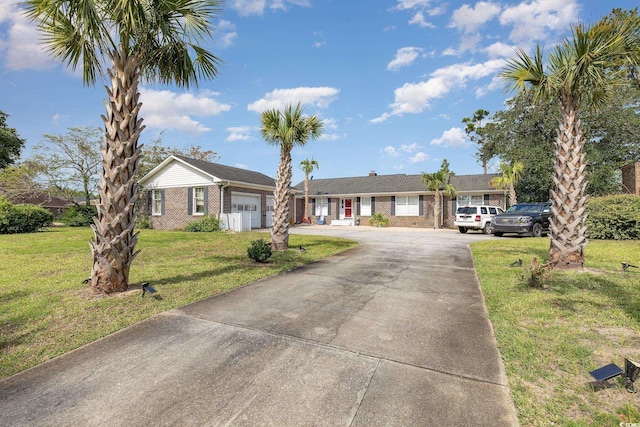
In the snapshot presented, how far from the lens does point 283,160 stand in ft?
37.3

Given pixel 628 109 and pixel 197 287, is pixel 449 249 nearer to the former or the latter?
pixel 197 287

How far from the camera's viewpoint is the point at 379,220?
27.9 metres

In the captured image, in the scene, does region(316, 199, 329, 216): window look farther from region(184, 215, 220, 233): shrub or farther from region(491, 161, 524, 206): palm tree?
region(491, 161, 524, 206): palm tree

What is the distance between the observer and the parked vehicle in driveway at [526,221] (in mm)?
15727

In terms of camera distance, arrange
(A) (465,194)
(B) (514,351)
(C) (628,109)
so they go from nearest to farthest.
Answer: (B) (514,351), (C) (628,109), (A) (465,194)

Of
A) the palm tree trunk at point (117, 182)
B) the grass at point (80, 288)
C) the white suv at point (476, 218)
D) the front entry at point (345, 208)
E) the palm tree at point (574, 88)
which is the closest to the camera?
the grass at point (80, 288)

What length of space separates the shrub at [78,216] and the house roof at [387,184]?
19185mm

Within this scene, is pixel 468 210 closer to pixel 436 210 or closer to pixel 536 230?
pixel 536 230

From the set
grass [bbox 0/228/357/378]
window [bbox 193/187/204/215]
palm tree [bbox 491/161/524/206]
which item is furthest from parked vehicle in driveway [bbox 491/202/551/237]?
window [bbox 193/187/204/215]

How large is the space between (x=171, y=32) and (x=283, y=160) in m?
5.82

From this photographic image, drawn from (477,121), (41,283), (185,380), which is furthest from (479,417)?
(477,121)

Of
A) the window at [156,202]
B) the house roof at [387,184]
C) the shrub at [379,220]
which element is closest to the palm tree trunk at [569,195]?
the house roof at [387,184]

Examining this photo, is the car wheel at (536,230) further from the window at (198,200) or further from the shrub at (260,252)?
the window at (198,200)

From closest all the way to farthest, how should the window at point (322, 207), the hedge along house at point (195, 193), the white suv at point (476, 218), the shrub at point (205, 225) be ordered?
the shrub at point (205, 225), the white suv at point (476, 218), the hedge along house at point (195, 193), the window at point (322, 207)
